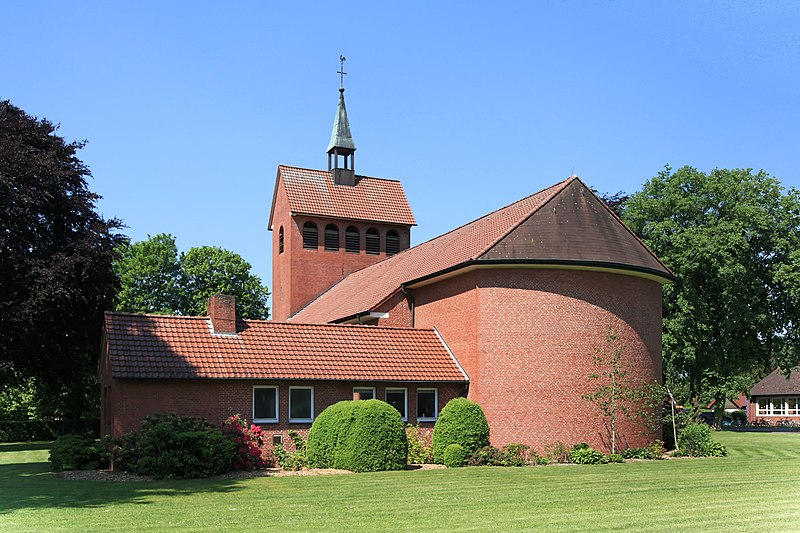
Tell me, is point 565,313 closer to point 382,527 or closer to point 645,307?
point 645,307

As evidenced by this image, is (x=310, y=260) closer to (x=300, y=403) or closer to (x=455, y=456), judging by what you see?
(x=300, y=403)

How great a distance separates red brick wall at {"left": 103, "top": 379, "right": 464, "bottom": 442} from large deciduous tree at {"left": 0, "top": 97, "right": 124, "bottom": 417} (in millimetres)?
4260

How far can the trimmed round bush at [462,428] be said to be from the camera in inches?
977

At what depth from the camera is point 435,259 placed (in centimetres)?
3152

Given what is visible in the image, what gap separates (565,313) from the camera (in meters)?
26.3

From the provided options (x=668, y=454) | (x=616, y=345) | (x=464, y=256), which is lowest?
(x=668, y=454)

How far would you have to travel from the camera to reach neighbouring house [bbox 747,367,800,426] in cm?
7694

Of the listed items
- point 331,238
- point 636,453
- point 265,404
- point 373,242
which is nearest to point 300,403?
point 265,404

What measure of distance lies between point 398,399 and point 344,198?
21660 mm

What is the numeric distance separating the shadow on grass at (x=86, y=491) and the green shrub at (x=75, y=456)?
0.64 m

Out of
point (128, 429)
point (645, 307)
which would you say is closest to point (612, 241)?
point (645, 307)

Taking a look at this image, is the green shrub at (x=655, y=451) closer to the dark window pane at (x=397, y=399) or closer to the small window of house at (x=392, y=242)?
the dark window pane at (x=397, y=399)

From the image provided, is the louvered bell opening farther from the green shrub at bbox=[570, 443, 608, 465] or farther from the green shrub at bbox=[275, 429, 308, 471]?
the green shrub at bbox=[570, 443, 608, 465]

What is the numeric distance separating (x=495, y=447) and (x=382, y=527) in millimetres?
13681
